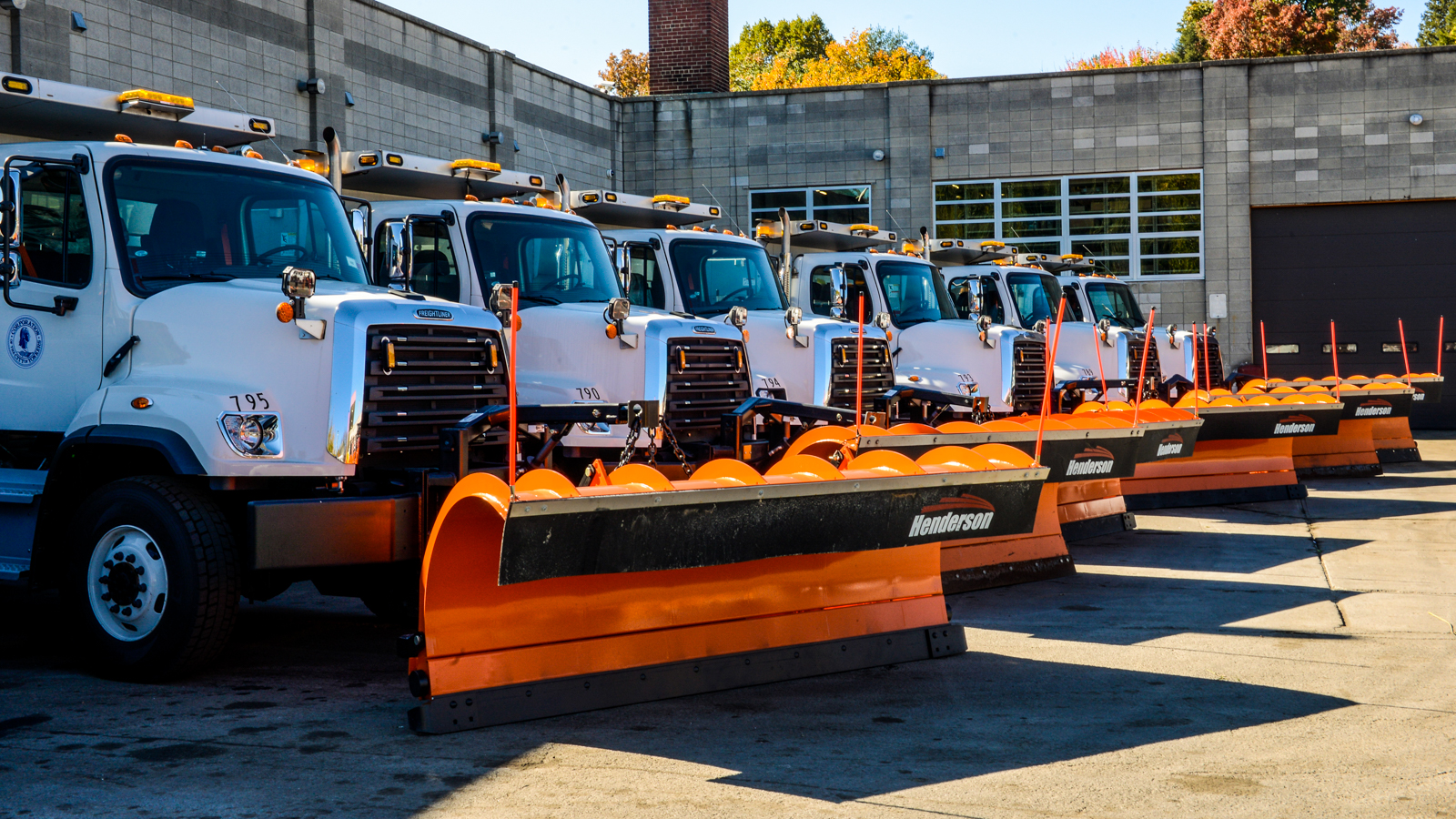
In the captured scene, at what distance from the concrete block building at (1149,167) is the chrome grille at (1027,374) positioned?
37.1 ft

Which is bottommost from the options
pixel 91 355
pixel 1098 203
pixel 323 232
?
pixel 91 355

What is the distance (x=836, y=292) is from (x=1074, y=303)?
277 inches

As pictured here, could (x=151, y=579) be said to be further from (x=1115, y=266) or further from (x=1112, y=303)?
(x=1115, y=266)

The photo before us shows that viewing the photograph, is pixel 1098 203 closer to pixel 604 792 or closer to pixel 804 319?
pixel 804 319

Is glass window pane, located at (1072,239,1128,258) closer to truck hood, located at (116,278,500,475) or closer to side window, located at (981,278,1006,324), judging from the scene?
side window, located at (981,278,1006,324)

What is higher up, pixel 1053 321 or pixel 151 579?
pixel 1053 321

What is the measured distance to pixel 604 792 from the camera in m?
4.78

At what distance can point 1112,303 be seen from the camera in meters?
20.7

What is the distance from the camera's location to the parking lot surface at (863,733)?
4668 millimetres

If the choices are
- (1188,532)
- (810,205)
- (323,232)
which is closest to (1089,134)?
(810,205)

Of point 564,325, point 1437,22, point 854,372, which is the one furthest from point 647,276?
point 1437,22

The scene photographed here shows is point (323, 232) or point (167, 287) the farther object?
point (323, 232)

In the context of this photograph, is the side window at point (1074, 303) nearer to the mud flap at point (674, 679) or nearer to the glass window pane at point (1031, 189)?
the glass window pane at point (1031, 189)

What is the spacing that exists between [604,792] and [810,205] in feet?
80.6
